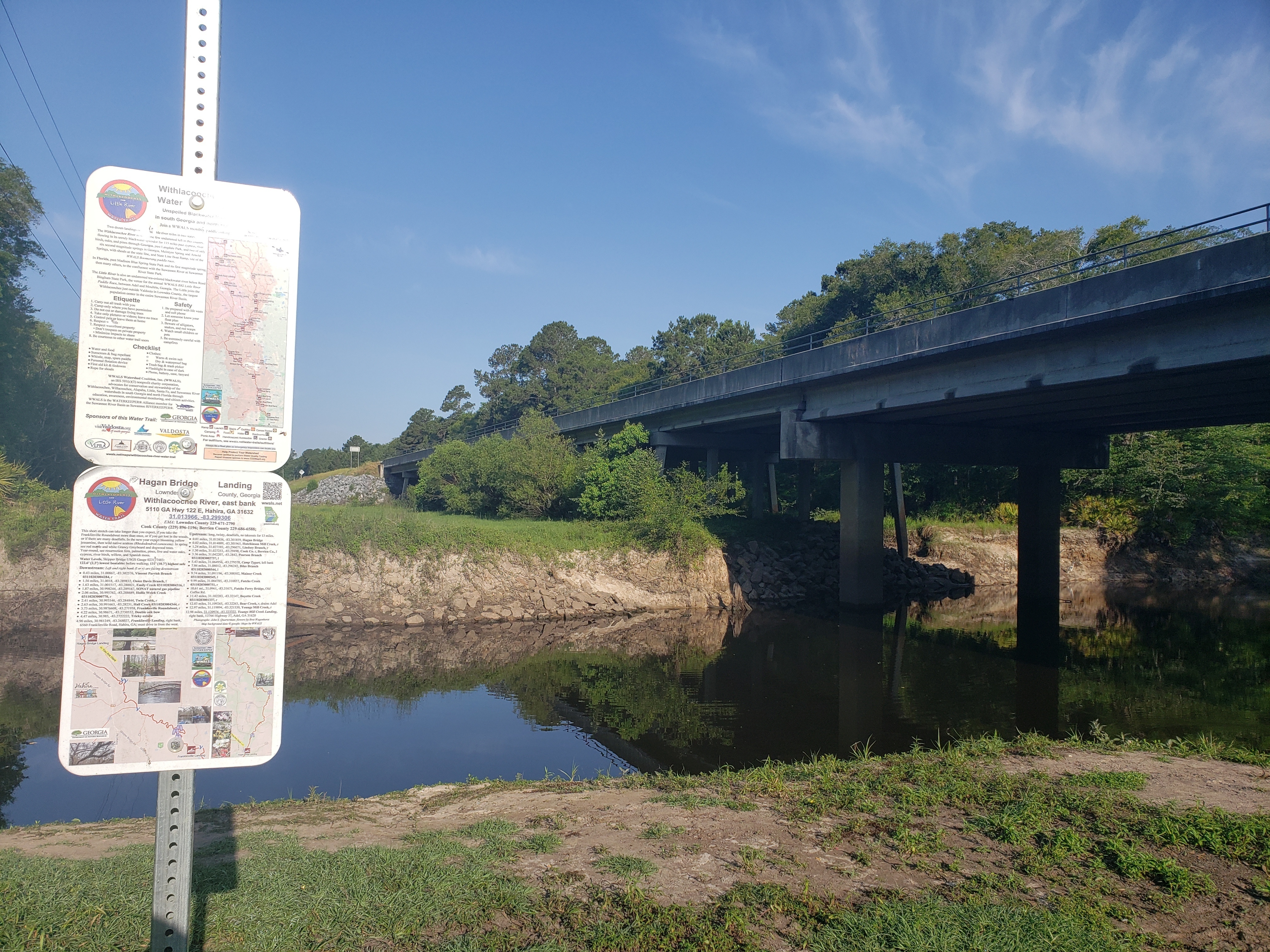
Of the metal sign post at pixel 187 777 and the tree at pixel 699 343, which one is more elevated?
the tree at pixel 699 343

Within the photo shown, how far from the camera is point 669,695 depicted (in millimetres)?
16531

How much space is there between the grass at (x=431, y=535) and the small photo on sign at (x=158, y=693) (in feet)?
72.6

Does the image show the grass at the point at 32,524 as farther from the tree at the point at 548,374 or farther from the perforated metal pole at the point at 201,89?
the tree at the point at 548,374

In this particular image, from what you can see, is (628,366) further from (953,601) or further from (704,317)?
(953,601)

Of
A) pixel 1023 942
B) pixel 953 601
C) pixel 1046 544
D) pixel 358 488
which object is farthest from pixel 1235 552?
pixel 358 488

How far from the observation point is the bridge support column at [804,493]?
4003 centimetres

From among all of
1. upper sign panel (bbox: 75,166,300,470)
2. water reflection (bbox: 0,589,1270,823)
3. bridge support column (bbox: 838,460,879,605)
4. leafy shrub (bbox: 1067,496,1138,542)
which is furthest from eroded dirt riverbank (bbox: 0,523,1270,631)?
upper sign panel (bbox: 75,166,300,470)

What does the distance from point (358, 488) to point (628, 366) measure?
Answer: 32.7m

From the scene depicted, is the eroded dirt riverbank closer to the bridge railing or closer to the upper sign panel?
the bridge railing

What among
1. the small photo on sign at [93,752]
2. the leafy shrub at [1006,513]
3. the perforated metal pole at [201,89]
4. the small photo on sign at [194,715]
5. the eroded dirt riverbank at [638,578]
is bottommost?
the eroded dirt riverbank at [638,578]

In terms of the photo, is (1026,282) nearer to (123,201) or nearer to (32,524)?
(123,201)

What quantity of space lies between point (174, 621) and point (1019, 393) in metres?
21.8

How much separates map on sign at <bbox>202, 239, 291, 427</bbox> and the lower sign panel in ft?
1.14

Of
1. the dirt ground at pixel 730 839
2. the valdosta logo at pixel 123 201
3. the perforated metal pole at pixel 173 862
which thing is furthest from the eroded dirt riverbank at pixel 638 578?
the valdosta logo at pixel 123 201
